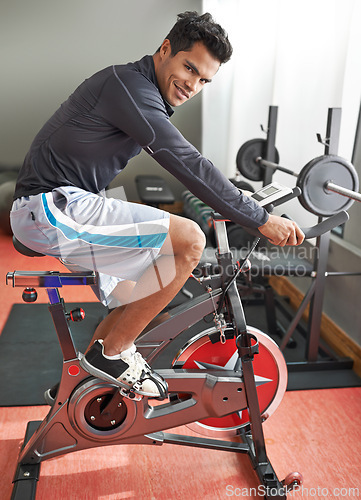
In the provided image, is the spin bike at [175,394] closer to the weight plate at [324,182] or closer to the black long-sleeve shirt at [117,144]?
the black long-sleeve shirt at [117,144]

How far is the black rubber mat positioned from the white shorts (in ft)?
2.98

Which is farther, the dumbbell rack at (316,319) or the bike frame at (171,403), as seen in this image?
the dumbbell rack at (316,319)

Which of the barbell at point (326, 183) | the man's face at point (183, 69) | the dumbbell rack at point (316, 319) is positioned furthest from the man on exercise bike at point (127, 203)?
the dumbbell rack at point (316, 319)

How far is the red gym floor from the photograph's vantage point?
160 centimetres

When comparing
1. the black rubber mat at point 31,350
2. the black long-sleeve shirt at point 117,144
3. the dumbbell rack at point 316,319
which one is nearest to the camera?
the black long-sleeve shirt at point 117,144

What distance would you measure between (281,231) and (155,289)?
422 mm

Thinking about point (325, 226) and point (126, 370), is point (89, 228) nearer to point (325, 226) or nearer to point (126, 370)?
point (126, 370)

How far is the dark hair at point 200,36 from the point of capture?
1348mm

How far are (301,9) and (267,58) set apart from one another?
21.8 inches

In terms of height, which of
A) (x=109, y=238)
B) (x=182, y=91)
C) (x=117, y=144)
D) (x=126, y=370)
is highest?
(x=182, y=91)

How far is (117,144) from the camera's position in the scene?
143 centimetres

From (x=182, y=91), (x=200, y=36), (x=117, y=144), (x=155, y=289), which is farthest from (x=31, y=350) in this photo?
(x=200, y=36)

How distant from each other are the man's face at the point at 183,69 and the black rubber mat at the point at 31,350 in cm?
140

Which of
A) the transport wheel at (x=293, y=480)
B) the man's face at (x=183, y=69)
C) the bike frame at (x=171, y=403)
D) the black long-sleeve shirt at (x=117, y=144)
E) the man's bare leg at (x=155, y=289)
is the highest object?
the man's face at (x=183, y=69)
